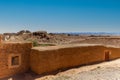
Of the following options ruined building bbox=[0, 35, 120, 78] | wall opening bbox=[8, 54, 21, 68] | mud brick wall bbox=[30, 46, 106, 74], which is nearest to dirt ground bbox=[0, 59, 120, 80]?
ruined building bbox=[0, 35, 120, 78]

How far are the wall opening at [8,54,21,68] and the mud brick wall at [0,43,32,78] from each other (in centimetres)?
16

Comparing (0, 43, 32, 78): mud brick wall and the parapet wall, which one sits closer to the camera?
(0, 43, 32, 78): mud brick wall

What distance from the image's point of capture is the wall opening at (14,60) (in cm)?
1700

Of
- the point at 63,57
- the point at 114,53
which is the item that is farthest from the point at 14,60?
the point at 114,53

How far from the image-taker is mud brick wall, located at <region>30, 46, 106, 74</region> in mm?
17109

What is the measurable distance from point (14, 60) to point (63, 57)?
4056 millimetres

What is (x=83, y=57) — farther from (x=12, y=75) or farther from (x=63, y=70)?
(x=12, y=75)

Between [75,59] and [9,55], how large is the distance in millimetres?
5586

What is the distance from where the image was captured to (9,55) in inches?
669

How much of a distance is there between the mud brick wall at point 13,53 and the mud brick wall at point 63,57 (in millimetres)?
516

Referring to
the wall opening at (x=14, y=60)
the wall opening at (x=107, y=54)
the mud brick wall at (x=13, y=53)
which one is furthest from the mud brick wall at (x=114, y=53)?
the wall opening at (x=14, y=60)

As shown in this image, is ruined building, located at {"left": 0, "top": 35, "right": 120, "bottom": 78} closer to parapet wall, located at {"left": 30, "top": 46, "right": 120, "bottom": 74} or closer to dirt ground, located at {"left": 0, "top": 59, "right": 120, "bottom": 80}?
parapet wall, located at {"left": 30, "top": 46, "right": 120, "bottom": 74}

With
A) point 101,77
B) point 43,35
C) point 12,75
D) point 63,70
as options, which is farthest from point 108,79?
point 43,35

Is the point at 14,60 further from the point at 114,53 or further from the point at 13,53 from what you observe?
the point at 114,53
